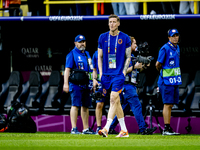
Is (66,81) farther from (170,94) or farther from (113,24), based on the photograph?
(113,24)

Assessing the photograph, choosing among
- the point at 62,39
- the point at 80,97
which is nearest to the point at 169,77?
the point at 80,97

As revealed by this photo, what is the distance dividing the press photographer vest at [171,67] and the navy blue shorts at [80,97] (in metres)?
1.59

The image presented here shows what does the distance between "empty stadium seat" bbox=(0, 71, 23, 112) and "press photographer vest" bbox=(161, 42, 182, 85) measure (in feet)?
16.9

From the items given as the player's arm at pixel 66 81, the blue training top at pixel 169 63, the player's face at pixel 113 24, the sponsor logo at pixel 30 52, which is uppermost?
the player's face at pixel 113 24

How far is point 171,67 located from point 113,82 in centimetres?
201

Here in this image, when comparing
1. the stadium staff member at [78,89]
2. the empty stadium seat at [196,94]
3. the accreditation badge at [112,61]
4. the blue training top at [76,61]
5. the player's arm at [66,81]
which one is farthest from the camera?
the empty stadium seat at [196,94]

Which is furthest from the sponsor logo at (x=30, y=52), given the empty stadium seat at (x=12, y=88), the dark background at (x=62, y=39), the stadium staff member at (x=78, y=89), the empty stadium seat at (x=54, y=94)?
the stadium staff member at (x=78, y=89)

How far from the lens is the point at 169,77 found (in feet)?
30.6

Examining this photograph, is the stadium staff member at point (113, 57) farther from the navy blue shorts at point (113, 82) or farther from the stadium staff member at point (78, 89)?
the stadium staff member at point (78, 89)

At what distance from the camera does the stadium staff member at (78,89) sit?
9.77 m

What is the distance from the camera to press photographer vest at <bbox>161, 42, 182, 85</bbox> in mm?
9312

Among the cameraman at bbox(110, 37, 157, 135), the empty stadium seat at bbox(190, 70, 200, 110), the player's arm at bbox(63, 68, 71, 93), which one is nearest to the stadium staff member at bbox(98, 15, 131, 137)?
the cameraman at bbox(110, 37, 157, 135)

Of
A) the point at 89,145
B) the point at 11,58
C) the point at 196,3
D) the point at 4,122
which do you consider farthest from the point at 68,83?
the point at 11,58

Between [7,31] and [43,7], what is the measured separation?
58.3 inches
